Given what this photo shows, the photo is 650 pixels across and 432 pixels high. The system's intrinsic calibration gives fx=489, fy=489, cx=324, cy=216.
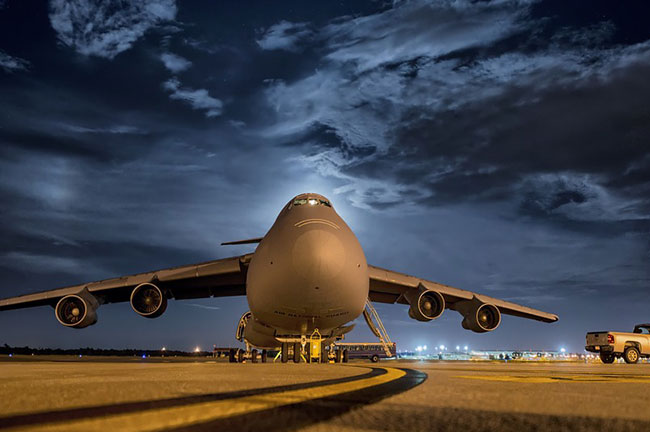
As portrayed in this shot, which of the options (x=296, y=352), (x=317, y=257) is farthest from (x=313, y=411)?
(x=296, y=352)

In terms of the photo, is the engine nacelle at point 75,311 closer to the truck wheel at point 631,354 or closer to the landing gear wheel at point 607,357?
the landing gear wheel at point 607,357

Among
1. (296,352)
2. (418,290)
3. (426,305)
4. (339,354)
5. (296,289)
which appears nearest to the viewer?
(296,289)

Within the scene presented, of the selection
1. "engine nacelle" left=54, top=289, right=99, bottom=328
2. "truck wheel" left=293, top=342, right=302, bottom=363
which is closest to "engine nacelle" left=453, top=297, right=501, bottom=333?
"truck wheel" left=293, top=342, right=302, bottom=363

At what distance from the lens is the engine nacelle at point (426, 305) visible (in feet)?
53.3

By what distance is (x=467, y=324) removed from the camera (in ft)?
58.1

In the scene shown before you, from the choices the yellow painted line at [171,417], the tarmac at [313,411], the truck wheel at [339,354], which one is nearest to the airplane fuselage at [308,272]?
the truck wheel at [339,354]


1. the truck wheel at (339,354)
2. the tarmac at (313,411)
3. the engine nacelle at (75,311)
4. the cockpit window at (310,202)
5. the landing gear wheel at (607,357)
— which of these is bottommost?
the tarmac at (313,411)

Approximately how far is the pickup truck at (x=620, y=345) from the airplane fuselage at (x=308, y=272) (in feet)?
40.4

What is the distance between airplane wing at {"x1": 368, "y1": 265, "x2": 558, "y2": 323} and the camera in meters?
16.8

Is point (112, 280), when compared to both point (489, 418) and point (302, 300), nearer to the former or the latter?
point (302, 300)

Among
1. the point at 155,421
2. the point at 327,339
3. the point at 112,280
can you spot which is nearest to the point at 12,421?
the point at 155,421

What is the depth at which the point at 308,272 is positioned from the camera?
1027 cm

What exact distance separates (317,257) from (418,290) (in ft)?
25.9

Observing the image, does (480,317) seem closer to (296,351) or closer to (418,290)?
(418,290)
